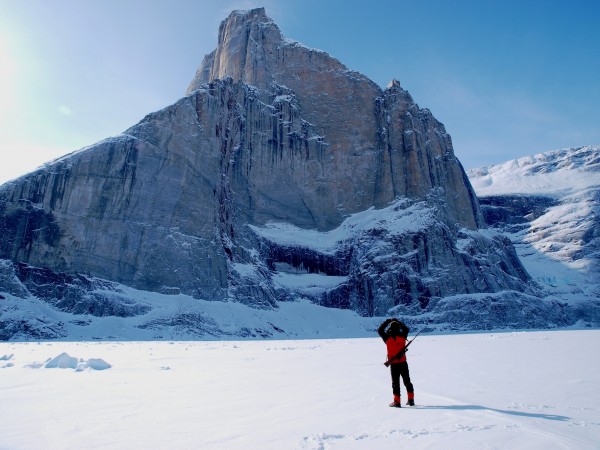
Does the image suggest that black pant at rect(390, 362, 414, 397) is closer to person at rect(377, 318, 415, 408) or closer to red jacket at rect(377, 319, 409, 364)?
person at rect(377, 318, 415, 408)

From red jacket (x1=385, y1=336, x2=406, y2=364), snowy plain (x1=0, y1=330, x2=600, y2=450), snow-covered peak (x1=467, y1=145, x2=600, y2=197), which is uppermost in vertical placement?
snow-covered peak (x1=467, y1=145, x2=600, y2=197)

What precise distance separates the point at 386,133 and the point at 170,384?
10472 cm

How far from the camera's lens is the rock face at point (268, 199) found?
67438 mm

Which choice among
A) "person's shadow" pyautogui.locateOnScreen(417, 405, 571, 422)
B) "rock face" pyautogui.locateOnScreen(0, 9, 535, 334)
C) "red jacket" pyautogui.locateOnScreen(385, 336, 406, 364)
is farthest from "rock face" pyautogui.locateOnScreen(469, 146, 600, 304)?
"person's shadow" pyautogui.locateOnScreen(417, 405, 571, 422)

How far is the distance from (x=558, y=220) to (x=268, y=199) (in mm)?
98903

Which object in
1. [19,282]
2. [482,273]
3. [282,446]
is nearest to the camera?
[282,446]

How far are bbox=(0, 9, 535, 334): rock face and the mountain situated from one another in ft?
78.4

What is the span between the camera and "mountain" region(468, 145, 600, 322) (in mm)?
119125

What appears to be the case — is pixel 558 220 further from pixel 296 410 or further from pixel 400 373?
pixel 296 410

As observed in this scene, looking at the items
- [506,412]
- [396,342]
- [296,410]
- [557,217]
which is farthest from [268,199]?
[557,217]

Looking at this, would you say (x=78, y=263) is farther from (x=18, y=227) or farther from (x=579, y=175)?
(x=579, y=175)

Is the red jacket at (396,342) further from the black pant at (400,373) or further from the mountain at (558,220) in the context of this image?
the mountain at (558,220)

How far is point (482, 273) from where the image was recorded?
93.9 metres

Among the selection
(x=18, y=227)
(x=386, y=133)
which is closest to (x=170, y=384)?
(x=18, y=227)
